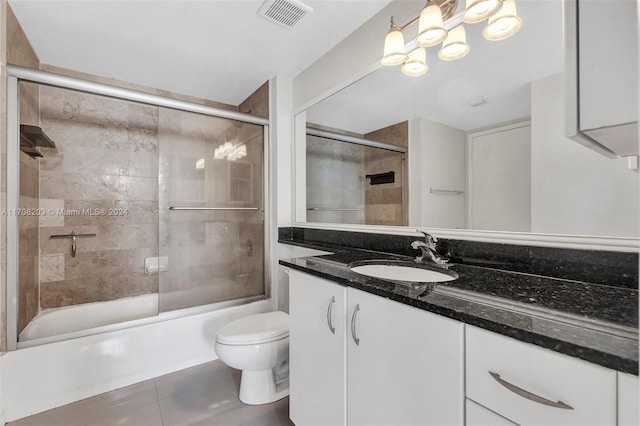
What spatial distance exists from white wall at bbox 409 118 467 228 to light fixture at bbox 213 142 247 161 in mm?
1586

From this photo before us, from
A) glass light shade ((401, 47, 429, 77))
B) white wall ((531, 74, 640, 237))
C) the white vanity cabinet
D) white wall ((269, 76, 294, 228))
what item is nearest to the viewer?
the white vanity cabinet

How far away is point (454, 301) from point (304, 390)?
88 centimetres

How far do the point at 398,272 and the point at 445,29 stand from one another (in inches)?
44.5

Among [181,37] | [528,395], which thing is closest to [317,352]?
[528,395]

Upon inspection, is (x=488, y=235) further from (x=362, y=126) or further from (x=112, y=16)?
(x=112, y=16)

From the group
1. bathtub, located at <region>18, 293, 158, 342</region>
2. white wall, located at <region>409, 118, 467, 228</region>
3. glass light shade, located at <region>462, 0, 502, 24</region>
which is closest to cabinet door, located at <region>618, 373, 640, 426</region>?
white wall, located at <region>409, 118, 467, 228</region>

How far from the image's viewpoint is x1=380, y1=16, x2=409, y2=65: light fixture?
145 cm

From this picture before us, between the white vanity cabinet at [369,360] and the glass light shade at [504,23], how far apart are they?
1149mm

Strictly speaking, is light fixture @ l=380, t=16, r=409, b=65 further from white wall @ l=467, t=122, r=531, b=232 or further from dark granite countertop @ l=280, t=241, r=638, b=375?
dark granite countertop @ l=280, t=241, r=638, b=375

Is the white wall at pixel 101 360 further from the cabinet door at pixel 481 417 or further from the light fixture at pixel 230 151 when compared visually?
the cabinet door at pixel 481 417

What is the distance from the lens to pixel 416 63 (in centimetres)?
150

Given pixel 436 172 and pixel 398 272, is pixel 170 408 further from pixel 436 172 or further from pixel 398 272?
pixel 436 172

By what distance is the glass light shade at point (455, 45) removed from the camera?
128 cm

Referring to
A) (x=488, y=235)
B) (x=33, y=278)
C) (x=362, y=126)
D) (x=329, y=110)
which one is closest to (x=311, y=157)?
(x=329, y=110)
